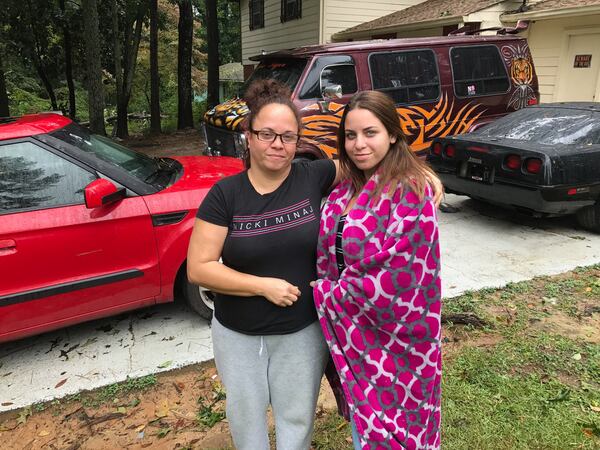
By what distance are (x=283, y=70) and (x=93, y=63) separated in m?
4.70

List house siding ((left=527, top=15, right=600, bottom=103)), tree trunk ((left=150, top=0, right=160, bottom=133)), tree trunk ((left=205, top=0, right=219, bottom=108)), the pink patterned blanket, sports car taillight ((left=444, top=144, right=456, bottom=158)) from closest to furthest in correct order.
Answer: the pink patterned blanket, sports car taillight ((left=444, top=144, right=456, bottom=158)), house siding ((left=527, top=15, right=600, bottom=103)), tree trunk ((left=205, top=0, right=219, bottom=108)), tree trunk ((left=150, top=0, right=160, bottom=133))

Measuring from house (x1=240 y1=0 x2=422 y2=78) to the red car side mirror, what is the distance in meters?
10.8

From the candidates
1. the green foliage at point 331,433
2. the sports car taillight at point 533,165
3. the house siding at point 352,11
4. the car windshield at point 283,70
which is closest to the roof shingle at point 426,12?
the house siding at point 352,11

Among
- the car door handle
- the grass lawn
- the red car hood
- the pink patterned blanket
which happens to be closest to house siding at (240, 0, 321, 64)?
the red car hood

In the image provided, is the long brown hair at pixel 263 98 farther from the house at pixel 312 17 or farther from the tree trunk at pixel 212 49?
the tree trunk at pixel 212 49

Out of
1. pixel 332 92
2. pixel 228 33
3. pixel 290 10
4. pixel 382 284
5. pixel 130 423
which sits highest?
pixel 228 33

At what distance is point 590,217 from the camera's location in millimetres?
5105

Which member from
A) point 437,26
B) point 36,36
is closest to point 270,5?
point 437,26

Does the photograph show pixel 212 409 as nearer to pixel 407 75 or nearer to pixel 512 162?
pixel 512 162

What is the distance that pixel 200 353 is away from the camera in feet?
10.7

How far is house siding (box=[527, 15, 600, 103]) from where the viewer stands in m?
9.44

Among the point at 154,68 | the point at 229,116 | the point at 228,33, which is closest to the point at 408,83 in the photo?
the point at 229,116

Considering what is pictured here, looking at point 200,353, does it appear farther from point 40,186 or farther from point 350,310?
point 350,310

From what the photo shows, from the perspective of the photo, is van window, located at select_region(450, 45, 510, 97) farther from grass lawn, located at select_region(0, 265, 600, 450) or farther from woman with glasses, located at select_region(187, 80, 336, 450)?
woman with glasses, located at select_region(187, 80, 336, 450)
